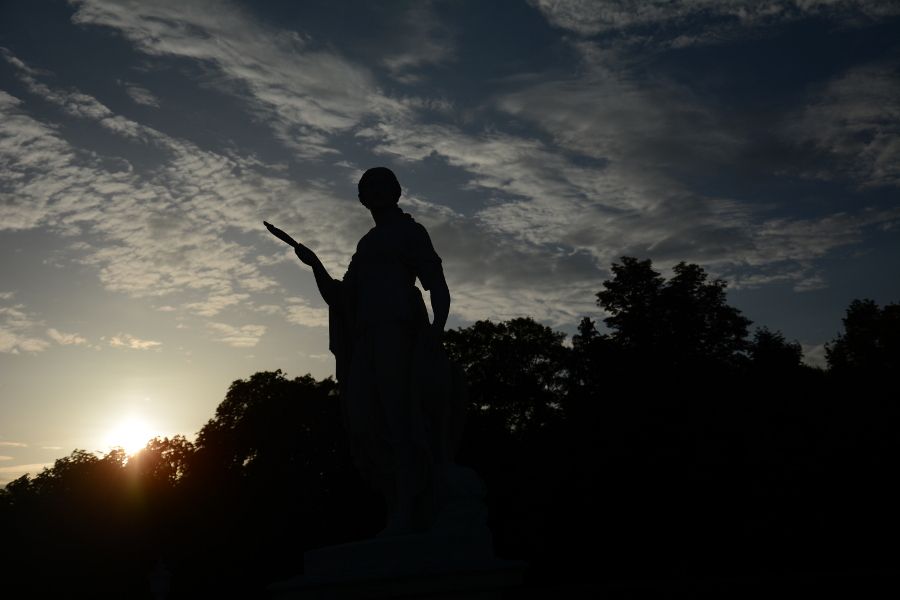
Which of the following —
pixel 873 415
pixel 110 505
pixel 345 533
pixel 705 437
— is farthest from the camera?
pixel 110 505

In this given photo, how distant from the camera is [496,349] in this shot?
43.9m

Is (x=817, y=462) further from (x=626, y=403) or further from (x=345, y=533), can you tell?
(x=345, y=533)

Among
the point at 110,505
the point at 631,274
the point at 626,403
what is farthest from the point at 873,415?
the point at 110,505

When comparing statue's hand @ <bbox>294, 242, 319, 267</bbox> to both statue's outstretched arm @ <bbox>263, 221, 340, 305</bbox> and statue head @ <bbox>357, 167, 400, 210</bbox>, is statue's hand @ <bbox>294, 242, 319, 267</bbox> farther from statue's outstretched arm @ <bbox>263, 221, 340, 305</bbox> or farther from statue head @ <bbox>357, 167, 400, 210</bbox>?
statue head @ <bbox>357, 167, 400, 210</bbox>

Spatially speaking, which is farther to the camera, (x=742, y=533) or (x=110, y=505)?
(x=110, y=505)

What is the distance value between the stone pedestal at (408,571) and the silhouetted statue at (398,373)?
49cm

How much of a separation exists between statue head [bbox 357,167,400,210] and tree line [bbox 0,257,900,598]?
295 inches

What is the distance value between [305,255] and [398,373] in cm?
143

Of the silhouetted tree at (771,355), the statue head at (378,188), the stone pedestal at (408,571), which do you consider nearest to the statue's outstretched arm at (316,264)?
the statue head at (378,188)

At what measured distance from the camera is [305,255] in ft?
26.9

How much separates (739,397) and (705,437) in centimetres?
151

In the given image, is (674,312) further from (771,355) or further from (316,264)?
(316,264)

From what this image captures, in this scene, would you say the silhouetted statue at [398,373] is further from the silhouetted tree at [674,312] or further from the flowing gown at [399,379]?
the silhouetted tree at [674,312]

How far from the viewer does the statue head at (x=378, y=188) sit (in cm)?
834
